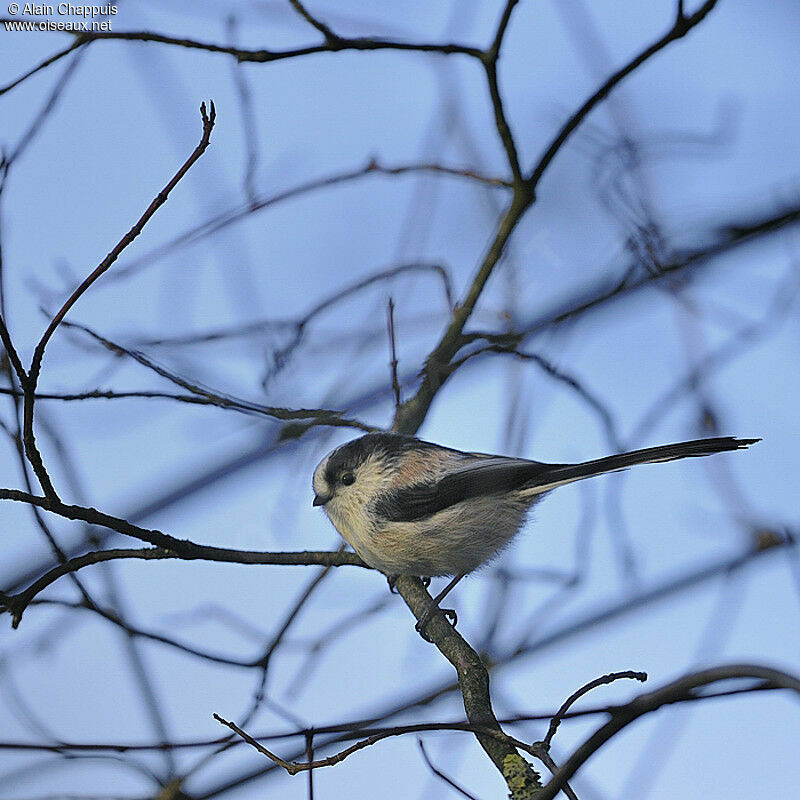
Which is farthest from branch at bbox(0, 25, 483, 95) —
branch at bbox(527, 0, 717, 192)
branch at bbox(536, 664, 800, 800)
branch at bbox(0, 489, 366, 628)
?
branch at bbox(536, 664, 800, 800)

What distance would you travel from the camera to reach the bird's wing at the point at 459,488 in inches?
86.8

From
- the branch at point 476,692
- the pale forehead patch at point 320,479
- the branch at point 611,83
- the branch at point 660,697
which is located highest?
the branch at point 611,83

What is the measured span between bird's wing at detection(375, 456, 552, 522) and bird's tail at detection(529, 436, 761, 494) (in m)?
0.03

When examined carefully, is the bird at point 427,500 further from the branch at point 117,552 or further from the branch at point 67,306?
the branch at point 67,306

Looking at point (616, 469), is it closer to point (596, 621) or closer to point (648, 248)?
A: point (596, 621)

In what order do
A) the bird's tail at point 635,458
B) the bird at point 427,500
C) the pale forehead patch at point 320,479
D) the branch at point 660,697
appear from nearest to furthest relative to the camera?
the branch at point 660,697 < the bird's tail at point 635,458 < the bird at point 427,500 < the pale forehead patch at point 320,479

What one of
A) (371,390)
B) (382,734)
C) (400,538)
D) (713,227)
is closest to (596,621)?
(400,538)

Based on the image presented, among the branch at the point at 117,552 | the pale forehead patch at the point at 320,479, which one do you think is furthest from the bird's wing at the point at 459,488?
the branch at the point at 117,552

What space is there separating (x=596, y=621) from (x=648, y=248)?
89 cm

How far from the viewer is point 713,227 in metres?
1.82

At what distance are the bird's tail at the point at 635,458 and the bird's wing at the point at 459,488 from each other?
0.03 metres

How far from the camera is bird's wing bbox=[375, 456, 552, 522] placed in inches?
86.8

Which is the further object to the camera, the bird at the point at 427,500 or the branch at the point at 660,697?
the bird at the point at 427,500

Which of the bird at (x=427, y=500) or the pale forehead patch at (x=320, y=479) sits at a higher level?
the pale forehead patch at (x=320, y=479)
